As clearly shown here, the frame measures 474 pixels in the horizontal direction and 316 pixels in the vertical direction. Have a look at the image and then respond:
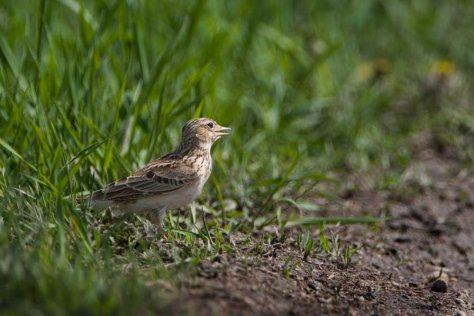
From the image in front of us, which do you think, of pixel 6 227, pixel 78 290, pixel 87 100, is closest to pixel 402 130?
pixel 87 100

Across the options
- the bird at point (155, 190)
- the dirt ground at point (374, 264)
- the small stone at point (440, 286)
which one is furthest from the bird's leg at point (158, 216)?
the small stone at point (440, 286)

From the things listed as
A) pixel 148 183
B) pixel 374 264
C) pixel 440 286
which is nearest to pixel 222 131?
pixel 148 183

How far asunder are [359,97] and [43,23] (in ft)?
12.3

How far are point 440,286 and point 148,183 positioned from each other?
2.05 m

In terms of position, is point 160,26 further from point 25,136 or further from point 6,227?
point 6,227

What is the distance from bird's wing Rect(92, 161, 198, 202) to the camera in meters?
5.73

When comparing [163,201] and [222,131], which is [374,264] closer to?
[222,131]

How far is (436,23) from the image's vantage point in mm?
11289

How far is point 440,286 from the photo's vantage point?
19.9ft

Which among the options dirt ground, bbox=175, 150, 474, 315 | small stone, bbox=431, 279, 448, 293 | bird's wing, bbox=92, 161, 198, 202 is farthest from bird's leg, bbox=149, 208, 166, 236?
small stone, bbox=431, 279, 448, 293

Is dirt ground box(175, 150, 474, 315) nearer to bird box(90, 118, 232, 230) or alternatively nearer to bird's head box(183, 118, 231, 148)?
bird box(90, 118, 232, 230)

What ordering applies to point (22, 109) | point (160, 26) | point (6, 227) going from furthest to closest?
1. point (160, 26)
2. point (22, 109)
3. point (6, 227)

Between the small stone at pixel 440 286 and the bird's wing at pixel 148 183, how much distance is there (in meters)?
1.75

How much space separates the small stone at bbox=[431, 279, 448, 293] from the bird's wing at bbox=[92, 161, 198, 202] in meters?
1.75
